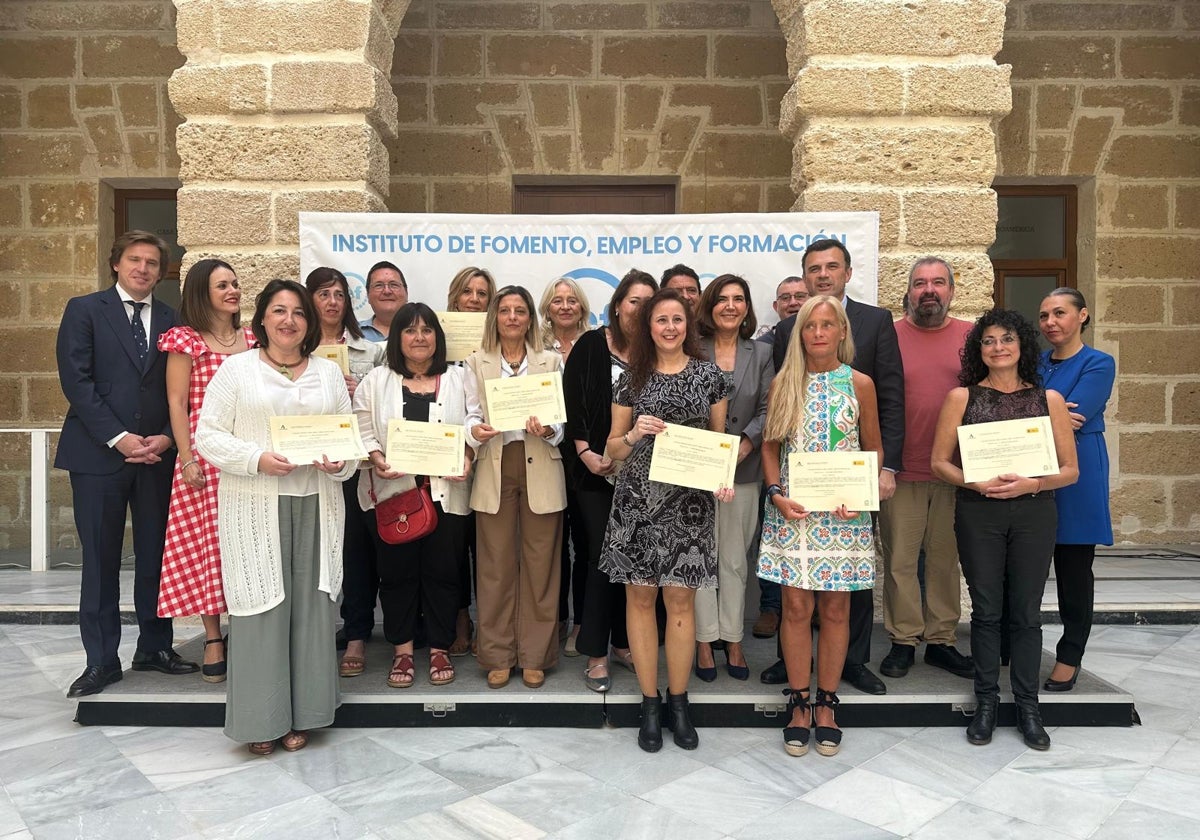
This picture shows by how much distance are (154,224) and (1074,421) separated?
728 centimetres

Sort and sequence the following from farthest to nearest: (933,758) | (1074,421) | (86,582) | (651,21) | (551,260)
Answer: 1. (651,21)
2. (551,260)
3. (86,582)
4. (1074,421)
5. (933,758)

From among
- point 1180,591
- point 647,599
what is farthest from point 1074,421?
point 1180,591

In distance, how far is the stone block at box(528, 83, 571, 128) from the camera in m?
7.08

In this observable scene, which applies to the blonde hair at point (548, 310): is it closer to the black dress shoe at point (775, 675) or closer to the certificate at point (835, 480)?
the certificate at point (835, 480)

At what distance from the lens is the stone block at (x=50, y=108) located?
7199 millimetres

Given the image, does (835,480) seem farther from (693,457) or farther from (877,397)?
(877,397)

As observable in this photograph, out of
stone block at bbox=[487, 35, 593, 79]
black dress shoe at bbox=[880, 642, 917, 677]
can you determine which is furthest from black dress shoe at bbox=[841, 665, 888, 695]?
stone block at bbox=[487, 35, 593, 79]

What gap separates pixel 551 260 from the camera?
5039 millimetres

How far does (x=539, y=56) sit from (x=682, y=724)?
556cm

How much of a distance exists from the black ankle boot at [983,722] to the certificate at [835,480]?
102 centimetres

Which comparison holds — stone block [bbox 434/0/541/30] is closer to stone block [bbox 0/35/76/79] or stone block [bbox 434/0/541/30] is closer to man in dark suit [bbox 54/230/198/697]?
stone block [bbox 0/35/76/79]

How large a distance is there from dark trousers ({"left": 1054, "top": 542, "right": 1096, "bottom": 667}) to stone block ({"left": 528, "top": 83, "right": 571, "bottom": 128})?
16.4 ft

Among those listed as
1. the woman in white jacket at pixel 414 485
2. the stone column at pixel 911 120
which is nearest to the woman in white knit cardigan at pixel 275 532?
the woman in white jacket at pixel 414 485

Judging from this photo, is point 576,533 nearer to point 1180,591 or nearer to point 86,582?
point 86,582
